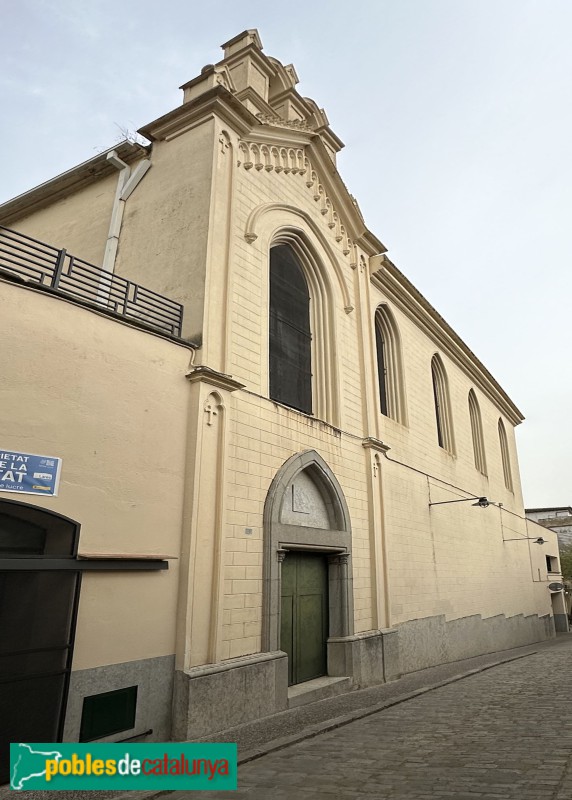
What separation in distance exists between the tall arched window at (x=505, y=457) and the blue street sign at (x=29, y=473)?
69.8 feet

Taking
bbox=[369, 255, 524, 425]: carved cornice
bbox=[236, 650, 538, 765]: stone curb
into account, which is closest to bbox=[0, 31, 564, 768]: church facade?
bbox=[369, 255, 524, 425]: carved cornice

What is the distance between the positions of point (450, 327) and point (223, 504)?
42.0ft

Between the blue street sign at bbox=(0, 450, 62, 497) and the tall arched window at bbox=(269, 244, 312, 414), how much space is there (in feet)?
14.4

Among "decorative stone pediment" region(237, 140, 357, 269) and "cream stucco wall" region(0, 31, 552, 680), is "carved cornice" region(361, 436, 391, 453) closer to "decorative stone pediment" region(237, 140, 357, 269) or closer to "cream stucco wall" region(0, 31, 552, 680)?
"cream stucco wall" region(0, 31, 552, 680)

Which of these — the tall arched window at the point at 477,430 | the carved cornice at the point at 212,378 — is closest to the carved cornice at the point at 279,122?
the carved cornice at the point at 212,378

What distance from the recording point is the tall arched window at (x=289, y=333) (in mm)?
9875

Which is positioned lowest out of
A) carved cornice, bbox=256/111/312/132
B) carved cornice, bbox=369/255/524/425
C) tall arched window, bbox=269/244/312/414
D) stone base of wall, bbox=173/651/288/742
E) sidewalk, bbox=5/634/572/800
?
sidewalk, bbox=5/634/572/800

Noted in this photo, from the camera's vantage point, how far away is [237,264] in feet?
30.0

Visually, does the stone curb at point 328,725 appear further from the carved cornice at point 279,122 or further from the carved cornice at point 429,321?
the carved cornice at point 279,122

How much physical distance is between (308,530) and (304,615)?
1.45 m

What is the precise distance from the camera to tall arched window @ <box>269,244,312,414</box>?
9875 mm

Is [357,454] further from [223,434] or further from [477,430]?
[477,430]

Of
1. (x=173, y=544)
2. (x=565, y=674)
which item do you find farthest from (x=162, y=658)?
(x=565, y=674)

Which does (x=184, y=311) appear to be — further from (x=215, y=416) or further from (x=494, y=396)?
(x=494, y=396)
